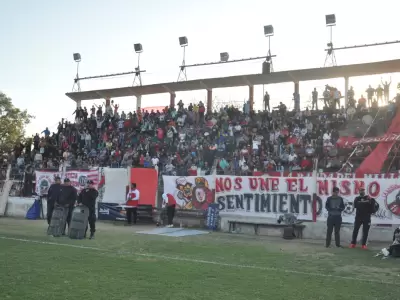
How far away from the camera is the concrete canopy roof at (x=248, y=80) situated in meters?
29.3

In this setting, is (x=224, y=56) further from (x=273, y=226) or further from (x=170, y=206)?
(x=273, y=226)

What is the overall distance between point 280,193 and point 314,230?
1.89 meters

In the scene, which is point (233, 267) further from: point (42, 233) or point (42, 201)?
point (42, 201)

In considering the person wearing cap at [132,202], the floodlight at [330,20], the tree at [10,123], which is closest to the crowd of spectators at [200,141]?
the person wearing cap at [132,202]

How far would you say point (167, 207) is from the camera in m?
18.9

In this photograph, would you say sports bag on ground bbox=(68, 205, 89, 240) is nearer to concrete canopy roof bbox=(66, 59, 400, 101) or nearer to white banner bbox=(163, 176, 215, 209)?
white banner bbox=(163, 176, 215, 209)

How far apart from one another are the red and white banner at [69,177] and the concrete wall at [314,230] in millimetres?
7374

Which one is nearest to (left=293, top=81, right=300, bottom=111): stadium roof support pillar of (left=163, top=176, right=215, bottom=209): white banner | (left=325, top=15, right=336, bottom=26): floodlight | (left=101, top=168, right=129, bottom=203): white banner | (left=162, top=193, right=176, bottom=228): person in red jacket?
(left=325, top=15, right=336, bottom=26): floodlight

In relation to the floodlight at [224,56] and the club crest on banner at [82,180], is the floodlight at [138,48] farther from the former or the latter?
the club crest on banner at [82,180]

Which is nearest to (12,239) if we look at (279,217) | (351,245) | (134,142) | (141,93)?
(279,217)

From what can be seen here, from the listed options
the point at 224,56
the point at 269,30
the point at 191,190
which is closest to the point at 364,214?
the point at 191,190

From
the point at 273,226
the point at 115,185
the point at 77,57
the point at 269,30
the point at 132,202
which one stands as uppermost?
the point at 77,57

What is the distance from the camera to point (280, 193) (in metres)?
17.2

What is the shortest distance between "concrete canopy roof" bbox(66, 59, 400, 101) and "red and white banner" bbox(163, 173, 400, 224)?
49.5 feet
